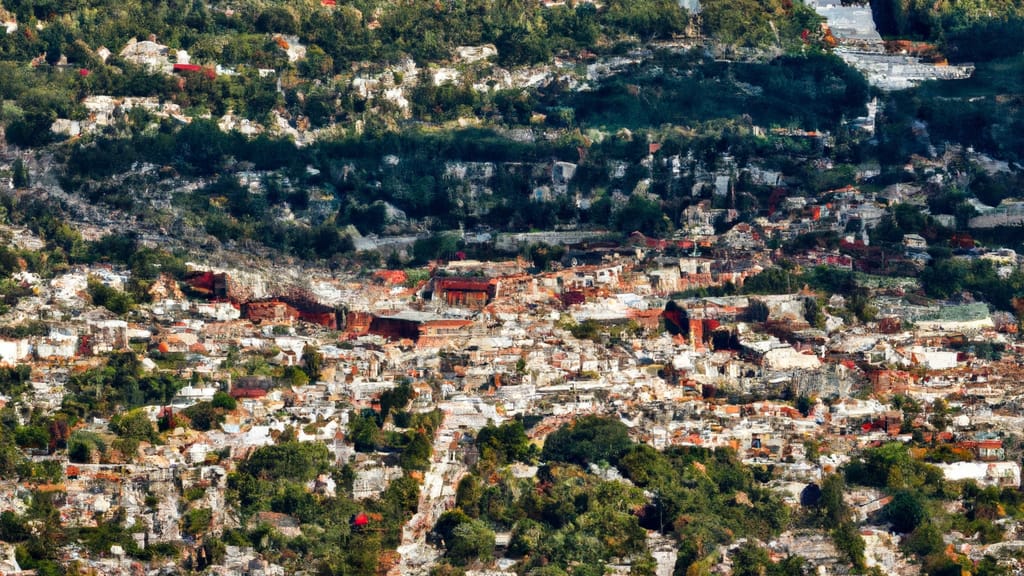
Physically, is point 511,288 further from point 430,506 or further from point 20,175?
point 430,506

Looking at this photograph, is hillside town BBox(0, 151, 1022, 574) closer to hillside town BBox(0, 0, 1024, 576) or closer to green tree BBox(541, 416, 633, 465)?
hillside town BBox(0, 0, 1024, 576)

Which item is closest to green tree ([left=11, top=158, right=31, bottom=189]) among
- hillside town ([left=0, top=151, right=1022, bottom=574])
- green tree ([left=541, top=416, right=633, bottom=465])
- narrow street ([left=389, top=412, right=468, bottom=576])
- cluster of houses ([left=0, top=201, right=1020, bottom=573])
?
hillside town ([left=0, top=151, right=1022, bottom=574])

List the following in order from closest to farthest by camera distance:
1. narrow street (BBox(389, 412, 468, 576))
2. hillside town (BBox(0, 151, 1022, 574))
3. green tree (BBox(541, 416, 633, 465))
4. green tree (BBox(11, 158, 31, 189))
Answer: narrow street (BBox(389, 412, 468, 576)), hillside town (BBox(0, 151, 1022, 574)), green tree (BBox(541, 416, 633, 465)), green tree (BBox(11, 158, 31, 189))

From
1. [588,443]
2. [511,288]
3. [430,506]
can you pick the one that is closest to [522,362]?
[588,443]

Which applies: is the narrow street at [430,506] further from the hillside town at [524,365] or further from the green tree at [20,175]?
the green tree at [20,175]

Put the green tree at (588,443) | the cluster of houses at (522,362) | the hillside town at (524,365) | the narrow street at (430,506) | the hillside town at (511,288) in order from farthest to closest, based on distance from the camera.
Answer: the green tree at (588,443)
the cluster of houses at (522,362)
the hillside town at (524,365)
the hillside town at (511,288)
the narrow street at (430,506)

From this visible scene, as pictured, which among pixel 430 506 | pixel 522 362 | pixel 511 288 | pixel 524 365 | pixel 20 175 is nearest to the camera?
pixel 430 506

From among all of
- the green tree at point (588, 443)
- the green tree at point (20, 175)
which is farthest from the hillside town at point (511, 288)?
the green tree at point (20, 175)

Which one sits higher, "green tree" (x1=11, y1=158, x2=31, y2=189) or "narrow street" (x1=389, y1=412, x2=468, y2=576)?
"green tree" (x1=11, y1=158, x2=31, y2=189)

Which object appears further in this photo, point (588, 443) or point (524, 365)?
point (524, 365)

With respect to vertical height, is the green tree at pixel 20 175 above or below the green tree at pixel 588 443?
above

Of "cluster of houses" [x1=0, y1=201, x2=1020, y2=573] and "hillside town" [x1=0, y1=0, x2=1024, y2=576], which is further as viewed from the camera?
"cluster of houses" [x1=0, y1=201, x2=1020, y2=573]
